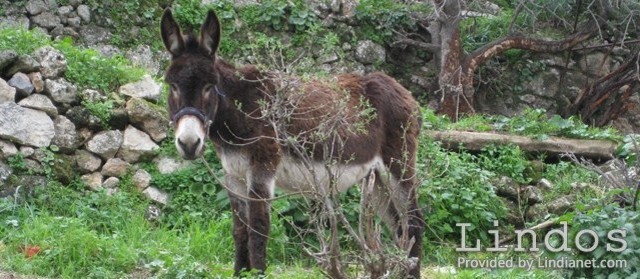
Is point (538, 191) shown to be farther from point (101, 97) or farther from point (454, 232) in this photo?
point (101, 97)

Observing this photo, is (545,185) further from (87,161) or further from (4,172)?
(4,172)

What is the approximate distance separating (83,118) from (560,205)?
4.31 meters

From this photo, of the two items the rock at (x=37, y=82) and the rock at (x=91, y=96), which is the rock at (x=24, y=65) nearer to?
the rock at (x=37, y=82)

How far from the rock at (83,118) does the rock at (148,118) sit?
11.8 inches

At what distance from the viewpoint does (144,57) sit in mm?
10297

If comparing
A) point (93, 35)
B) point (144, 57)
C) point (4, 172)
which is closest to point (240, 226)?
point (4, 172)

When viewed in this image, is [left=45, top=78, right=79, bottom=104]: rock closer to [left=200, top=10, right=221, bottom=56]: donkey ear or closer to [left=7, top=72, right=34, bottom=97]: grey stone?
[left=7, top=72, right=34, bottom=97]: grey stone

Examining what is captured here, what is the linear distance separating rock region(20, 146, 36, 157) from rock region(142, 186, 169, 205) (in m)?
0.98

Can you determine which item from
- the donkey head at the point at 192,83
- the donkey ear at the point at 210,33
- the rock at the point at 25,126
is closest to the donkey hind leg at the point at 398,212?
the donkey head at the point at 192,83

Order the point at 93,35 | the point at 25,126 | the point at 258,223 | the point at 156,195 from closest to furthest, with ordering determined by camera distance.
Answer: the point at 258,223 < the point at 25,126 < the point at 156,195 < the point at 93,35

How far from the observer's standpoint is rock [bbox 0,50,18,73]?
8.18 metres

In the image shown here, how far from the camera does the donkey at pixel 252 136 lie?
5.94 metres

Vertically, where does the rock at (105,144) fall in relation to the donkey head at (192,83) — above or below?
below

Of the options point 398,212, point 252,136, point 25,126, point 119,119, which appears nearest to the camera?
point 252,136
